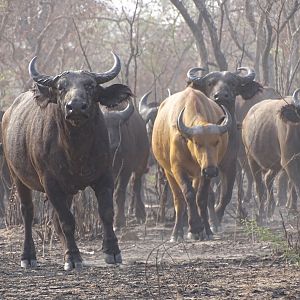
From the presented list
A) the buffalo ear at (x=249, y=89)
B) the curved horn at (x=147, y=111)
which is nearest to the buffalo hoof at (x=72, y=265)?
the buffalo ear at (x=249, y=89)

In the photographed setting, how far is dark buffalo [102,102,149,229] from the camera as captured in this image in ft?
46.1

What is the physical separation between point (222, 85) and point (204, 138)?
7.38 ft

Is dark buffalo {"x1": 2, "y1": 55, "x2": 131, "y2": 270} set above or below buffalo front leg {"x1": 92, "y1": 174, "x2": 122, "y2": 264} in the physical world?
above

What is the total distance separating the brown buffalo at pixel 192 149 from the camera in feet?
38.6

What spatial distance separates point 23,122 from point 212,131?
98.3 inches

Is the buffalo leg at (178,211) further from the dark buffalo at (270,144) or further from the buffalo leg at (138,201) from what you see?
the buffalo leg at (138,201)

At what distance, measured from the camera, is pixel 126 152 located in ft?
48.4

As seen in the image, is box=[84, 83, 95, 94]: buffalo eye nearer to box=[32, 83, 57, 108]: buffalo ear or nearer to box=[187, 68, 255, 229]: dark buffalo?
box=[32, 83, 57, 108]: buffalo ear


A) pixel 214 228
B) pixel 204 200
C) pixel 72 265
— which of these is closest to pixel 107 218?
pixel 72 265

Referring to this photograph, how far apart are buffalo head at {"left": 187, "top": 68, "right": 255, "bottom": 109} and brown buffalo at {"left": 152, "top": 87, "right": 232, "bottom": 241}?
0.64 metres

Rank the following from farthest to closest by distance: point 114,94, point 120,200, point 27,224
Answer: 1. point 120,200
2. point 27,224
3. point 114,94

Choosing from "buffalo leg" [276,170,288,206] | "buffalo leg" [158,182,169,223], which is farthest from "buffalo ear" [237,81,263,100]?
"buffalo leg" [276,170,288,206]

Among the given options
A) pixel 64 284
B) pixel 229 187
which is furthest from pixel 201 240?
pixel 64 284

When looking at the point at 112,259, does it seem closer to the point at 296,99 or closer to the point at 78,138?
the point at 78,138
